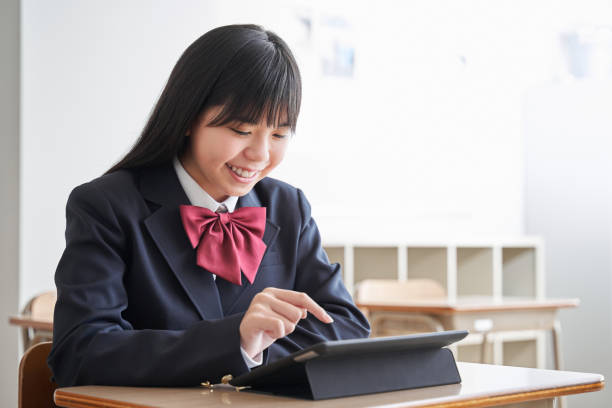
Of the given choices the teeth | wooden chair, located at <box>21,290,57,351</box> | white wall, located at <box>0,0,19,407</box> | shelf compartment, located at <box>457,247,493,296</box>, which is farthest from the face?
shelf compartment, located at <box>457,247,493,296</box>

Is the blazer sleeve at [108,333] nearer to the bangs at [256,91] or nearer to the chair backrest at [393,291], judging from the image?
the bangs at [256,91]

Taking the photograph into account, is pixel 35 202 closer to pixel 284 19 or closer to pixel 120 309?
pixel 284 19

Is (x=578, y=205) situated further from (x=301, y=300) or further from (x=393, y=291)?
(x=301, y=300)

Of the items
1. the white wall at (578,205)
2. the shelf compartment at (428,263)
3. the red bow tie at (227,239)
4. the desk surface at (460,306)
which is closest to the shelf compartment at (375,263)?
the shelf compartment at (428,263)

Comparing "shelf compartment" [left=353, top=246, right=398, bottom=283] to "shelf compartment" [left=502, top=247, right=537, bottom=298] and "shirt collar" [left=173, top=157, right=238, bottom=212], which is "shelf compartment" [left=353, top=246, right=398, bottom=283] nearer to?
"shelf compartment" [left=502, top=247, right=537, bottom=298]

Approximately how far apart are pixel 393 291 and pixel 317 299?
255 cm

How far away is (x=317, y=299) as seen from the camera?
1.54m

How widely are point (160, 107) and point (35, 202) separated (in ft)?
8.30

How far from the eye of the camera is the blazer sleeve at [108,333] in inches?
46.5

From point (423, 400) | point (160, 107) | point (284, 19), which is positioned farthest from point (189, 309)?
point (284, 19)

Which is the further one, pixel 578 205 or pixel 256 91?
pixel 578 205

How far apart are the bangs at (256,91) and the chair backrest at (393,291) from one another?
2.48 m

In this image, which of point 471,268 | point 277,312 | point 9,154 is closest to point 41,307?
point 9,154

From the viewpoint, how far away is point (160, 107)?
1485 mm
